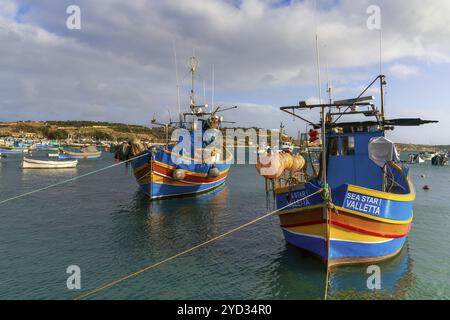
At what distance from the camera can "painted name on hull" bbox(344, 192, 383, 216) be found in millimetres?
10992

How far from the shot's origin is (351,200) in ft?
36.1

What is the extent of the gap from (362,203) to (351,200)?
45cm

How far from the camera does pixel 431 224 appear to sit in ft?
68.1

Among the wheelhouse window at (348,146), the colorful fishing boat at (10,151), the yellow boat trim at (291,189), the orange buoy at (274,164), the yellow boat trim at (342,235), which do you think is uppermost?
the colorful fishing boat at (10,151)

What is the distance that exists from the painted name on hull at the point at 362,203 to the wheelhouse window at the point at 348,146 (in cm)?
355

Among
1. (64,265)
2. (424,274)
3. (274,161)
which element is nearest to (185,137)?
(274,161)

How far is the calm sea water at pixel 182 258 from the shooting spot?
10.8 metres

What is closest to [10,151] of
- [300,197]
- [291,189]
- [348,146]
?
[291,189]

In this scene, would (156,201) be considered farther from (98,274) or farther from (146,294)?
(146,294)

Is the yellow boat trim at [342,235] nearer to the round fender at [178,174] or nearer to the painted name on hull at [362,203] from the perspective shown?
the painted name on hull at [362,203]

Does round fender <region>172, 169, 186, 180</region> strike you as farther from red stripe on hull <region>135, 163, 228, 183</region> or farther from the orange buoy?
the orange buoy

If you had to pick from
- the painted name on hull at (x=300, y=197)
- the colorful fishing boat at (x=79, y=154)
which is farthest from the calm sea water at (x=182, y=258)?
the colorful fishing boat at (x=79, y=154)

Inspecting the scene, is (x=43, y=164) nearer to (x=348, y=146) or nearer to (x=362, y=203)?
(x=348, y=146)

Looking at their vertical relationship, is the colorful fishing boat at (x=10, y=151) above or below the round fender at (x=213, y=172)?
above
